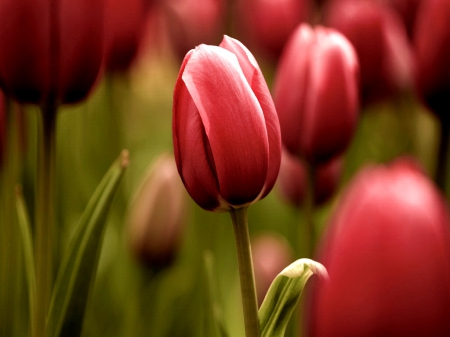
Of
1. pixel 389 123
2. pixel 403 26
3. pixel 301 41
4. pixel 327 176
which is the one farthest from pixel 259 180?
pixel 389 123

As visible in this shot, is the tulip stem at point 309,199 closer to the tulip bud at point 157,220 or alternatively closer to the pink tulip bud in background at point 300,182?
the pink tulip bud in background at point 300,182

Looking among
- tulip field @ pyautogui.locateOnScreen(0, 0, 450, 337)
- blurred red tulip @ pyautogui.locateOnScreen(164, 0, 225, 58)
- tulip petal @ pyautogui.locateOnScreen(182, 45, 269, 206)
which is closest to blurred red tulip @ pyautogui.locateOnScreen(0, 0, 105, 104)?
tulip field @ pyautogui.locateOnScreen(0, 0, 450, 337)

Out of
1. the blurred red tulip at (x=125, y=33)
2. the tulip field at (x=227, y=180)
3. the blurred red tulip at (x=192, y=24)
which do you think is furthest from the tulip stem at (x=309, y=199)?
the blurred red tulip at (x=192, y=24)

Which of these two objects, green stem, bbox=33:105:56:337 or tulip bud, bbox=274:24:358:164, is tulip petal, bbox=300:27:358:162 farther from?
green stem, bbox=33:105:56:337

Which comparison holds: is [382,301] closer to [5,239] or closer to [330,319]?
[330,319]

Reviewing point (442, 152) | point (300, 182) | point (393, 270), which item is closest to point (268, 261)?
point (300, 182)

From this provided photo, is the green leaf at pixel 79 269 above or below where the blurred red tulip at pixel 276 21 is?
below

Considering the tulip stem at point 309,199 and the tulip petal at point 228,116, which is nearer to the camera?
the tulip petal at point 228,116
